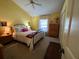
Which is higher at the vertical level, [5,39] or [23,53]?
[5,39]

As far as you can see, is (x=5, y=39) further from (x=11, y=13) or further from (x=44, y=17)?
(x=44, y=17)

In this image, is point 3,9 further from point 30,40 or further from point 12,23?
A: point 30,40

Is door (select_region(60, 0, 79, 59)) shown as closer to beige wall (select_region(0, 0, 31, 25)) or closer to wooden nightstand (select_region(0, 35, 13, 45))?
wooden nightstand (select_region(0, 35, 13, 45))

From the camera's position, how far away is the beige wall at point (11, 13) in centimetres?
461

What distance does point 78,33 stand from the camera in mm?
614

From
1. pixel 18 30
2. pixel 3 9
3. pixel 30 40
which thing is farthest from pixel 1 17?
pixel 30 40

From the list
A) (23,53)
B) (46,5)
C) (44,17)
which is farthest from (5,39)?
(44,17)

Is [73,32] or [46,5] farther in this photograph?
[46,5]

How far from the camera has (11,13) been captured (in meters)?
5.14

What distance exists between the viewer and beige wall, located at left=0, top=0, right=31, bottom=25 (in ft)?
15.1

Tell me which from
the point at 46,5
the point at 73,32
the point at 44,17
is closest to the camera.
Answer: the point at 73,32

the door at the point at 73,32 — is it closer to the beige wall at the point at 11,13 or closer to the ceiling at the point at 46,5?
the ceiling at the point at 46,5

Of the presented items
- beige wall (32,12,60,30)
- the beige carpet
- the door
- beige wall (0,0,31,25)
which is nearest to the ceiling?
beige wall (0,0,31,25)

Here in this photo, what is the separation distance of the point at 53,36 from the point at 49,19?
1.46 m
